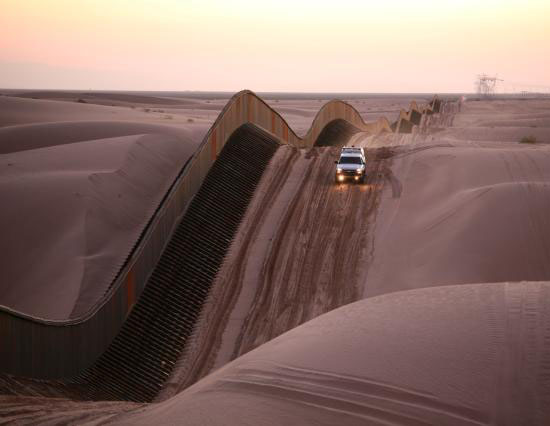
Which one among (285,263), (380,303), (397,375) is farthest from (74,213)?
(397,375)

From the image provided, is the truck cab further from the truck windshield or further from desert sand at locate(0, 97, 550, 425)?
desert sand at locate(0, 97, 550, 425)

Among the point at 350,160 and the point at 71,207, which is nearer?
the point at 71,207

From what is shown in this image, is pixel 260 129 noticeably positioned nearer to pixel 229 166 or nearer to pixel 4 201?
pixel 229 166

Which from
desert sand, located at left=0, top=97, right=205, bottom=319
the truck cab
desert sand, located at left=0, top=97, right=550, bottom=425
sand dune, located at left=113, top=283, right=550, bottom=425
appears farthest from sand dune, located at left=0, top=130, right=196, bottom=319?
sand dune, located at left=113, top=283, right=550, bottom=425

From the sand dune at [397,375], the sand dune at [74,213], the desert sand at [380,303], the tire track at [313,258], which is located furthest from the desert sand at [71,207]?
the sand dune at [397,375]

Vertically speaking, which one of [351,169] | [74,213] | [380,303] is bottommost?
[380,303]

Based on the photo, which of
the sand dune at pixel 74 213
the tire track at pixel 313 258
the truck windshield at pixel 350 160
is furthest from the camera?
the truck windshield at pixel 350 160

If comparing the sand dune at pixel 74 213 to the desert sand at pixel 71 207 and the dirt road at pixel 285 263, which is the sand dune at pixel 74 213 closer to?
the desert sand at pixel 71 207

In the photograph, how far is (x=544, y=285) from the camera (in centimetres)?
1520

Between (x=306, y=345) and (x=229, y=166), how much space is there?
18.0m

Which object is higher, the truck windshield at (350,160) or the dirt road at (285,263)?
the truck windshield at (350,160)

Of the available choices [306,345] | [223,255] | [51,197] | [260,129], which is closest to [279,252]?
[223,255]

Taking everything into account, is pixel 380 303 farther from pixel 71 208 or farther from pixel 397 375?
pixel 71 208

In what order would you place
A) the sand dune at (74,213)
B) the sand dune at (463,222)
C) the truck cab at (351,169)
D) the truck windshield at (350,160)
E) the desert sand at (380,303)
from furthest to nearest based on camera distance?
the truck windshield at (350,160) → the truck cab at (351,169) → the sand dune at (74,213) → the sand dune at (463,222) → the desert sand at (380,303)
